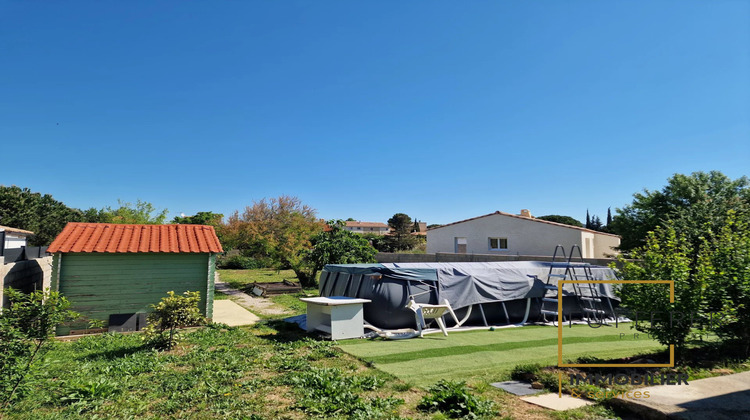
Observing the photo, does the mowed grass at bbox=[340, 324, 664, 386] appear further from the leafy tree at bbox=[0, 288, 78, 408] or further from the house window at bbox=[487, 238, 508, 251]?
the house window at bbox=[487, 238, 508, 251]

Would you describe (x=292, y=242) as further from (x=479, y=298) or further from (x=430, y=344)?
(x=430, y=344)

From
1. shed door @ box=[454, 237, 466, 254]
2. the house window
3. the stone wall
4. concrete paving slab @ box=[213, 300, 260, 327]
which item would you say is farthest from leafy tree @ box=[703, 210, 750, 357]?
shed door @ box=[454, 237, 466, 254]

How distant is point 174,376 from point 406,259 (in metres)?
20.2

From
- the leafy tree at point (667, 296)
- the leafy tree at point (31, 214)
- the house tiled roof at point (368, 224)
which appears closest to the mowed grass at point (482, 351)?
the leafy tree at point (667, 296)

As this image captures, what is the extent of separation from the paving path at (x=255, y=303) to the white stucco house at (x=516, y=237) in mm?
14474

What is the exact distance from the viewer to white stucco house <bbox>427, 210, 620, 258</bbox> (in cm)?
2072

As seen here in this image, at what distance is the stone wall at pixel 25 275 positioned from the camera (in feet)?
27.4

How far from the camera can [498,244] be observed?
79.2 ft

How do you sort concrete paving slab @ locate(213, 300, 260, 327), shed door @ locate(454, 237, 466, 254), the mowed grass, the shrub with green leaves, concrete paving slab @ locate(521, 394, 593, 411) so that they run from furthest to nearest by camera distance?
shed door @ locate(454, 237, 466, 254) → concrete paving slab @ locate(213, 300, 260, 327) → the shrub with green leaves → the mowed grass → concrete paving slab @ locate(521, 394, 593, 411)

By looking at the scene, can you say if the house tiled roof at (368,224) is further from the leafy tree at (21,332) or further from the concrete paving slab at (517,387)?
the leafy tree at (21,332)

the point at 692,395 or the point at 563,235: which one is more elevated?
the point at 563,235

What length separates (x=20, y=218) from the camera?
2959cm

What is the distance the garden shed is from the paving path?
2.66 metres

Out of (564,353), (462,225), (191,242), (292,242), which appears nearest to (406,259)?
(462,225)
